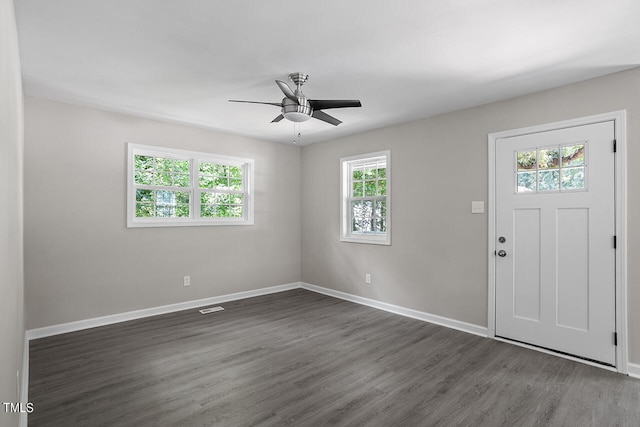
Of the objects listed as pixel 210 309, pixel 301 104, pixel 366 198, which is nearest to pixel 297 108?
pixel 301 104

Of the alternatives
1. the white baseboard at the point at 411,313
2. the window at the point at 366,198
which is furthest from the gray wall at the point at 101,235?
the window at the point at 366,198

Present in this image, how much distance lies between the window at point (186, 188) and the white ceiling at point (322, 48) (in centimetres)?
88

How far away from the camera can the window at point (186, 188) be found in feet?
13.8

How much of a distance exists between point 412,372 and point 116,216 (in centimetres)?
373

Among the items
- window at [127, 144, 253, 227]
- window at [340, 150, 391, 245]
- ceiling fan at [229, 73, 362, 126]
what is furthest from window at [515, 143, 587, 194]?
window at [127, 144, 253, 227]

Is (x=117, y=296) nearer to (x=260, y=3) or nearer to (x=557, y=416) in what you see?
(x=260, y=3)

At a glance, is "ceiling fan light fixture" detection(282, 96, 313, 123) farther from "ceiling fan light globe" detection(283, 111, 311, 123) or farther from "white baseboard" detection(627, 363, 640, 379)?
"white baseboard" detection(627, 363, 640, 379)

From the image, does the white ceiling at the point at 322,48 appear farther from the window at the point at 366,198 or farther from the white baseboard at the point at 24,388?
the white baseboard at the point at 24,388

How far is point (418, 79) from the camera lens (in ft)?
9.93

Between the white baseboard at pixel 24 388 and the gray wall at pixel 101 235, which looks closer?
the white baseboard at pixel 24 388

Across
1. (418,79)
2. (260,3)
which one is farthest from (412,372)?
(260,3)

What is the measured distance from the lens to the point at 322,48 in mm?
2467

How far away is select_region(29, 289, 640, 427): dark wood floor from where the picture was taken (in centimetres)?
218

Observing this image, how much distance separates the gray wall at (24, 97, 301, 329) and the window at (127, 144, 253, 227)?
4.3 inches
